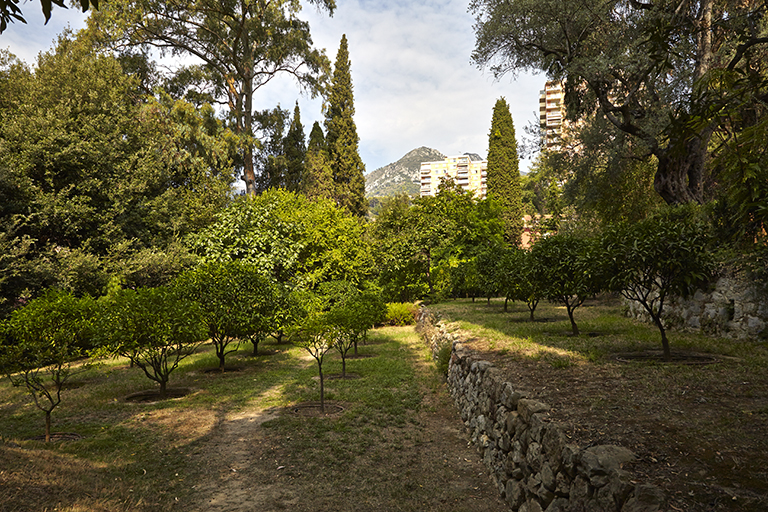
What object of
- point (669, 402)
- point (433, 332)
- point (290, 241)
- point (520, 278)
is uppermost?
point (290, 241)

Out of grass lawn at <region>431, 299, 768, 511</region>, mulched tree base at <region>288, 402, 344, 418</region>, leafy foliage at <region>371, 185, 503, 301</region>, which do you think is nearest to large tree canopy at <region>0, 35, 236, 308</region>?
leafy foliage at <region>371, 185, 503, 301</region>

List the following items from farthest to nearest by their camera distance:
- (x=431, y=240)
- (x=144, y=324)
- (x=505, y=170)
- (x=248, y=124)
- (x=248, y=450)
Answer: (x=505, y=170) < (x=248, y=124) < (x=431, y=240) < (x=144, y=324) < (x=248, y=450)

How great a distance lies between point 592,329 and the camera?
10547 millimetres

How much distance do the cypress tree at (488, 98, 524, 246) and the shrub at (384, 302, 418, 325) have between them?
58.3ft

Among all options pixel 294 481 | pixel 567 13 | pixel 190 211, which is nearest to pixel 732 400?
pixel 294 481

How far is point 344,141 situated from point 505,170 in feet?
49.3

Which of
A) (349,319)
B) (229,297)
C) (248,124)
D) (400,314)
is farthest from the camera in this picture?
(248,124)

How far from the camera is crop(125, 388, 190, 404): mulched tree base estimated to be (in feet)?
30.5

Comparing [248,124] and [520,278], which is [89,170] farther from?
[520,278]

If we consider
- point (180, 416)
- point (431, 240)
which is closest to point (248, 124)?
point (431, 240)

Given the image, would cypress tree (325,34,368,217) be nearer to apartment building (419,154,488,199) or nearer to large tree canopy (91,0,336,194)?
large tree canopy (91,0,336,194)

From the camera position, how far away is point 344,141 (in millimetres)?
34219

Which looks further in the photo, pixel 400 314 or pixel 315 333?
pixel 400 314

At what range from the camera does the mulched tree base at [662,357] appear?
6551 millimetres
